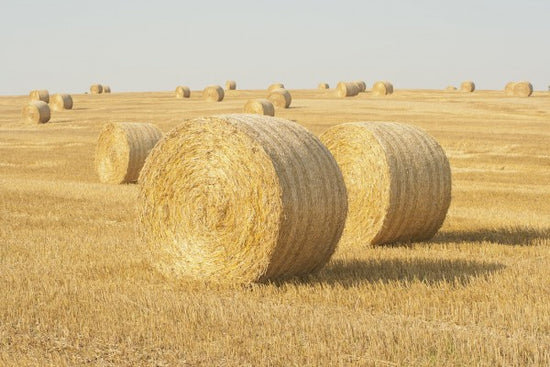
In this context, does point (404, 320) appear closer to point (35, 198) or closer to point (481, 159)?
point (35, 198)

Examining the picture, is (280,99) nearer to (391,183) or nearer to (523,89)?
(523,89)

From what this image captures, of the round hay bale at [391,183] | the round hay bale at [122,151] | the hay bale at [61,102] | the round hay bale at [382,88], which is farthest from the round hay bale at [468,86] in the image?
the round hay bale at [391,183]

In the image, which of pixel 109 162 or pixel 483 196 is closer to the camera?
pixel 483 196

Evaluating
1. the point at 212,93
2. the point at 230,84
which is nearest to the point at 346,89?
the point at 212,93

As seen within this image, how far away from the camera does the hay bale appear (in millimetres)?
53366

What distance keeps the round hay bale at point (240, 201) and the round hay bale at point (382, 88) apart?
51.8 m

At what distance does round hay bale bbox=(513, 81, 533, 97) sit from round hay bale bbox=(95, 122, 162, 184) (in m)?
40.2

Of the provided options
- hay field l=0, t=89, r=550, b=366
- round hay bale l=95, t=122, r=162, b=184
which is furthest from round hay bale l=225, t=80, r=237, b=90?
hay field l=0, t=89, r=550, b=366

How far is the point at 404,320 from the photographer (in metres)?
7.38

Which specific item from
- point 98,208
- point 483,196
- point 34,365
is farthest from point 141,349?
point 483,196

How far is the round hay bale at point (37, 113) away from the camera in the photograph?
41713mm

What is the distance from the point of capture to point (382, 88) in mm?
60844

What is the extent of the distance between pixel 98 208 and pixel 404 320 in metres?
9.36

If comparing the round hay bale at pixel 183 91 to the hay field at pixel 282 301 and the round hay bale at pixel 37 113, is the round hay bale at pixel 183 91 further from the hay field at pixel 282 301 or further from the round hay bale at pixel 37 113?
the hay field at pixel 282 301
